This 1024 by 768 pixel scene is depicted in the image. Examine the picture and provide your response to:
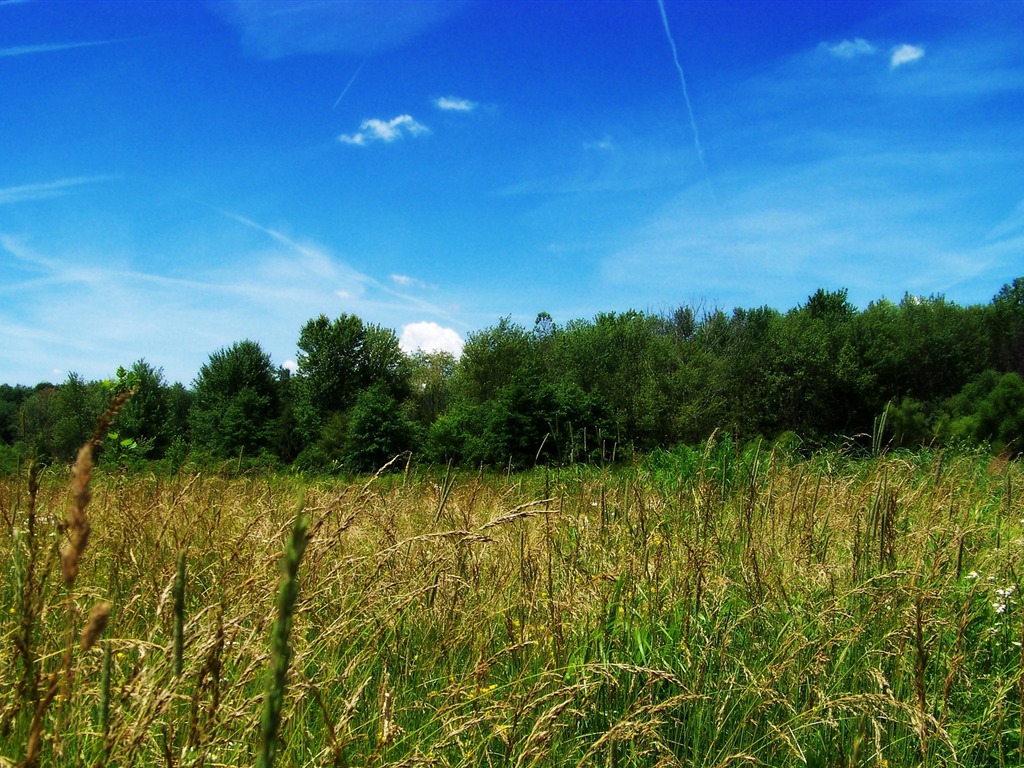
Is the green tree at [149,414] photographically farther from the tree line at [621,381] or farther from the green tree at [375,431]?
the green tree at [375,431]

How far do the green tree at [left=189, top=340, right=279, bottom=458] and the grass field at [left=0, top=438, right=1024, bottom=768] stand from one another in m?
38.4

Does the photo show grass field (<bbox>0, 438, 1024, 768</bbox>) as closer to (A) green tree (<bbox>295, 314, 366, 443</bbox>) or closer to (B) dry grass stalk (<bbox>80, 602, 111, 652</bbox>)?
(B) dry grass stalk (<bbox>80, 602, 111, 652</bbox>)

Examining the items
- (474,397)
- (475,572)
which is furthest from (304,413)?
(475,572)

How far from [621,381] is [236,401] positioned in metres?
22.7

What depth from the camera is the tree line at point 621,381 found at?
35969 millimetres

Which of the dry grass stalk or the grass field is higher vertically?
the dry grass stalk

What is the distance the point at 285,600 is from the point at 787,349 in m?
43.7

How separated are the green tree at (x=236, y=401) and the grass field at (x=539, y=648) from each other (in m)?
38.4

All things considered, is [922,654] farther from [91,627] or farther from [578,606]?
[91,627]

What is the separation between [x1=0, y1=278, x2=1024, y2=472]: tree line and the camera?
118 ft

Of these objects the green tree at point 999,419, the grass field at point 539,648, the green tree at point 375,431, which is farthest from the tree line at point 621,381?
the grass field at point 539,648

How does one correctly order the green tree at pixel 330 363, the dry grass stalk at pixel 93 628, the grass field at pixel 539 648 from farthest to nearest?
the green tree at pixel 330 363 < the grass field at pixel 539 648 < the dry grass stalk at pixel 93 628

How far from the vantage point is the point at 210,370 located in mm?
45312

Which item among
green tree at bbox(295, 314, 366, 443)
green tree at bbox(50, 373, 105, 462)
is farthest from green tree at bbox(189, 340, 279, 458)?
green tree at bbox(50, 373, 105, 462)
